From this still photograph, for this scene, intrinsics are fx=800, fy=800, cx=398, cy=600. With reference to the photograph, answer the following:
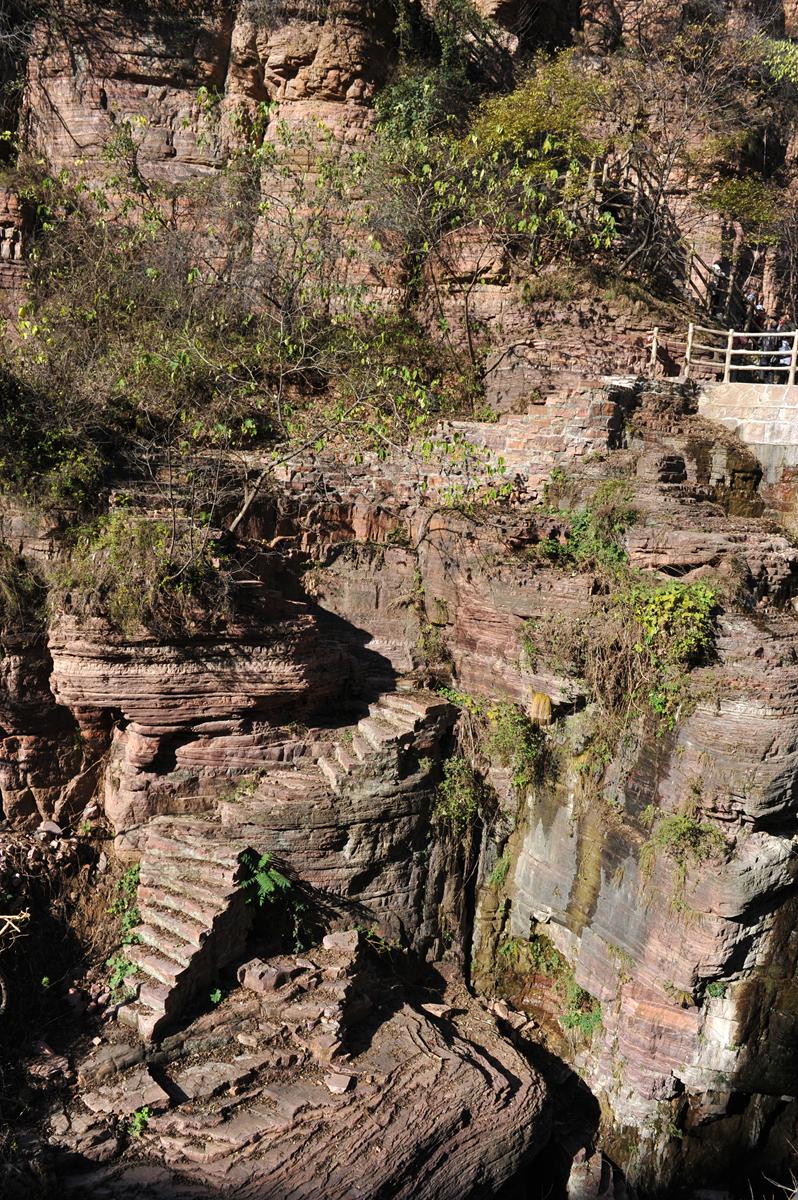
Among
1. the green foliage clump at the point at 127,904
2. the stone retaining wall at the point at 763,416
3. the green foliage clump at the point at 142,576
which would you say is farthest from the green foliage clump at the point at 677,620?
the green foliage clump at the point at 127,904

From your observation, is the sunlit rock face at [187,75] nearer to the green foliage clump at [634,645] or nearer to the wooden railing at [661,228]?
the wooden railing at [661,228]

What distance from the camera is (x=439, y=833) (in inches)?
354

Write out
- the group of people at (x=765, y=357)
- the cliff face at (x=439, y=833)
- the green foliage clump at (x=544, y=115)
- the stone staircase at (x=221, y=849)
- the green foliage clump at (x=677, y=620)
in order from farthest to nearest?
1. the group of people at (x=765, y=357)
2. the green foliage clump at (x=544, y=115)
3. the green foliage clump at (x=677, y=620)
4. the stone staircase at (x=221, y=849)
5. the cliff face at (x=439, y=833)

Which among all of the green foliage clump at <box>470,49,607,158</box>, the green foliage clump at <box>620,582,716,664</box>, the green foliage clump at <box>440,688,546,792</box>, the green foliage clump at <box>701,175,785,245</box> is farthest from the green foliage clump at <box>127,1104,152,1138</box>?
the green foliage clump at <box>701,175,785,245</box>

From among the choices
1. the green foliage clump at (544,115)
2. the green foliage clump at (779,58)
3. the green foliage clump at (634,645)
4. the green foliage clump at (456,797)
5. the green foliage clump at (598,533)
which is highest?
the green foliage clump at (779,58)

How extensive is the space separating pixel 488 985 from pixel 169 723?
482cm

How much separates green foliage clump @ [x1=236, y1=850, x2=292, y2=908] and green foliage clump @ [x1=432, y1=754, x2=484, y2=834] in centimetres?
190

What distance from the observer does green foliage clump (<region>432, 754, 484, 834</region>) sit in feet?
29.3

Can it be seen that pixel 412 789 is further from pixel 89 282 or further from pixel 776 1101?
pixel 89 282

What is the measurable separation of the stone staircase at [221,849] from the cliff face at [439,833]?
34 mm

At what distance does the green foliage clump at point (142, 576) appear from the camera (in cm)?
771

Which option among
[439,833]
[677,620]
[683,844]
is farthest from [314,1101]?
[677,620]

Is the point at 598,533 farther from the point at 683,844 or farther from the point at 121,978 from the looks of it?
the point at 121,978

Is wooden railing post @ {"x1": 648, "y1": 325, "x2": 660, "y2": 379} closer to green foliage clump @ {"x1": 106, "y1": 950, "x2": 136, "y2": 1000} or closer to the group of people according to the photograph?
the group of people
